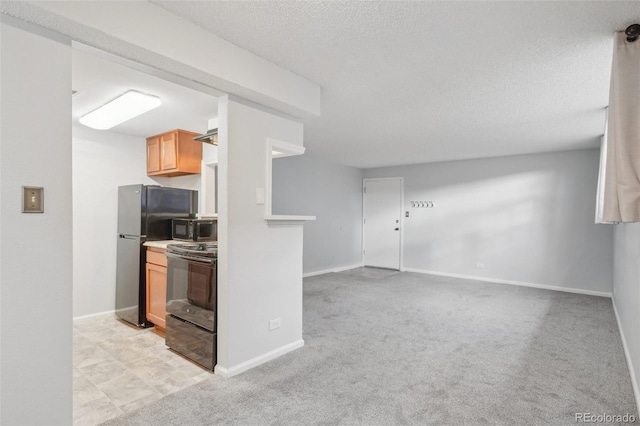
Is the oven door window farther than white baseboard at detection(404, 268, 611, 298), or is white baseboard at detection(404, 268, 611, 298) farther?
white baseboard at detection(404, 268, 611, 298)

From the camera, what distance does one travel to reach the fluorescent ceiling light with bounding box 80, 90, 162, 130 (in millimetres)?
2859

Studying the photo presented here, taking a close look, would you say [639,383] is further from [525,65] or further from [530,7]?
[530,7]

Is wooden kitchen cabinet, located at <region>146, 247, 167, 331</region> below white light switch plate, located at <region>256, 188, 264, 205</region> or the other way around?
below

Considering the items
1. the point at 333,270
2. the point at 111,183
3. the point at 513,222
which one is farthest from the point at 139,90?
the point at 513,222

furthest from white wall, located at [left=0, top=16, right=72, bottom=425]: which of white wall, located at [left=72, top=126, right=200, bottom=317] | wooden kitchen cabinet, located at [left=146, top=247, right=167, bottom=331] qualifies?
white wall, located at [left=72, top=126, right=200, bottom=317]

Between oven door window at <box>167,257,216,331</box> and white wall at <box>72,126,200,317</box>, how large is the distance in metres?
1.49

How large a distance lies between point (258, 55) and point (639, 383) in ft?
10.9

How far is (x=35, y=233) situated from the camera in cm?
150

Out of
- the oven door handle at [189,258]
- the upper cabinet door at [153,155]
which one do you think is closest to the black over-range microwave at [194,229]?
the oven door handle at [189,258]

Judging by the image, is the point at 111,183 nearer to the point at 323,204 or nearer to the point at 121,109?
the point at 121,109

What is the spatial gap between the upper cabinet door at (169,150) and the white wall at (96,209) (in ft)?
1.56

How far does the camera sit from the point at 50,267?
155 cm

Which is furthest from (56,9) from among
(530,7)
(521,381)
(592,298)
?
(592,298)

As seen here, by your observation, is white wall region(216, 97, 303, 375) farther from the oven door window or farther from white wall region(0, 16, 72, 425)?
white wall region(0, 16, 72, 425)
